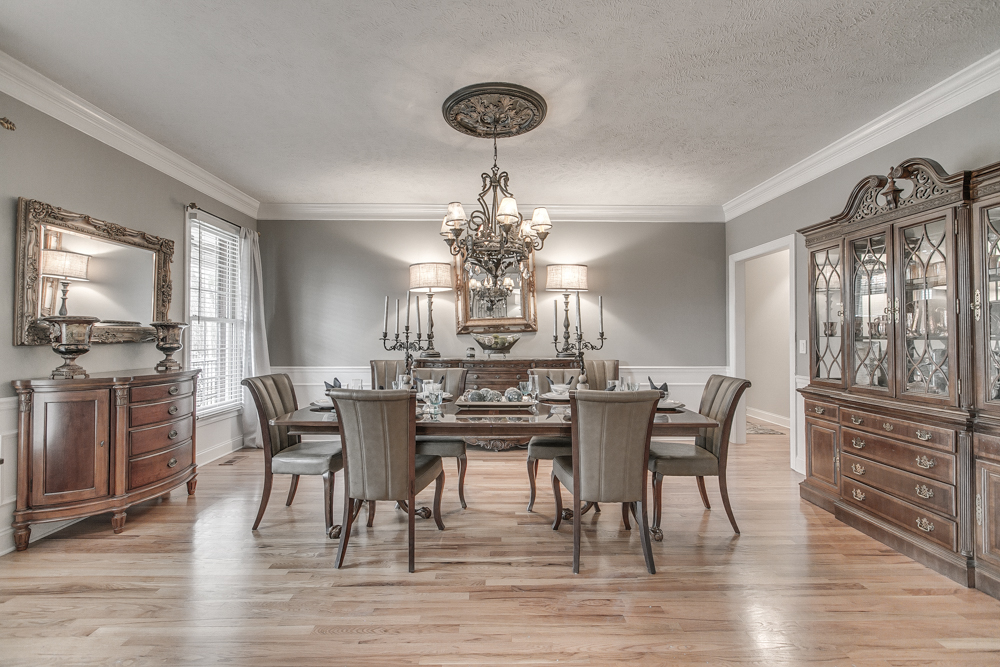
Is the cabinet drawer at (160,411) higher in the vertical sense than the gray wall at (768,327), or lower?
lower

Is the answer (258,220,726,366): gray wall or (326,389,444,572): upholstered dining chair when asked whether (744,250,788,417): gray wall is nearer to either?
(258,220,726,366): gray wall

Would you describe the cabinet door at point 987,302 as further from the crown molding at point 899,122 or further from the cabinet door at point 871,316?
the crown molding at point 899,122

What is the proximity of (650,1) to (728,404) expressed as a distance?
212 cm

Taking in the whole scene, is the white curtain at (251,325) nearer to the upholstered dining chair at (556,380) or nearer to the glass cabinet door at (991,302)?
the upholstered dining chair at (556,380)

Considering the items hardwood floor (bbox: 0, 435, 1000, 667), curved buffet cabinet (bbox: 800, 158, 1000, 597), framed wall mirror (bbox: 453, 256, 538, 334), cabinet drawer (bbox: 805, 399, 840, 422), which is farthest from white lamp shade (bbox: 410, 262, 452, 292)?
cabinet drawer (bbox: 805, 399, 840, 422)

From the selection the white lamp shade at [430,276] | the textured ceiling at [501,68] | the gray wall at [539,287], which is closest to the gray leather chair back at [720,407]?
the textured ceiling at [501,68]

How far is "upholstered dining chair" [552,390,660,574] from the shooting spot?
2.33 m

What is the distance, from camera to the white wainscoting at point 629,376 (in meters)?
5.52

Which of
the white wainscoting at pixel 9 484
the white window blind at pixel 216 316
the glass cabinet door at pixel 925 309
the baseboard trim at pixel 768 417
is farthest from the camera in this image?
the baseboard trim at pixel 768 417

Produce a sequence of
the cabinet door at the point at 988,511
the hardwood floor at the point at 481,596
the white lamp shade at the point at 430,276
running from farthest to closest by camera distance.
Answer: the white lamp shade at the point at 430,276
the cabinet door at the point at 988,511
the hardwood floor at the point at 481,596

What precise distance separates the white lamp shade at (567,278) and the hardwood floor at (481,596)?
8.83ft

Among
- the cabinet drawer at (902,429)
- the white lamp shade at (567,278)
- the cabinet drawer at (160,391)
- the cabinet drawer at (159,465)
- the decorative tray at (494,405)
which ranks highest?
the white lamp shade at (567,278)

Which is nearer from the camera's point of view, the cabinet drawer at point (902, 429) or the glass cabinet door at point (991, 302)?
the glass cabinet door at point (991, 302)

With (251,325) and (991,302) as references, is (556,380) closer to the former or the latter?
(991,302)
